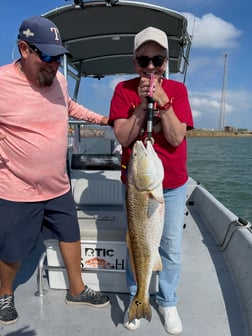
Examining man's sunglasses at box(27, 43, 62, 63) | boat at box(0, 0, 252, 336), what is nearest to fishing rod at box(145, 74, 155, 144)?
man's sunglasses at box(27, 43, 62, 63)

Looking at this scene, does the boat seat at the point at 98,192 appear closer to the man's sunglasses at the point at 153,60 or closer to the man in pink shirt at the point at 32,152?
the man in pink shirt at the point at 32,152

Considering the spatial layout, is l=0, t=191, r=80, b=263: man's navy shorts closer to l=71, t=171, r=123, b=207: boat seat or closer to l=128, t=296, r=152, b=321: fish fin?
l=128, t=296, r=152, b=321: fish fin

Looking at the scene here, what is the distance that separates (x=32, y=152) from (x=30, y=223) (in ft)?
1.96

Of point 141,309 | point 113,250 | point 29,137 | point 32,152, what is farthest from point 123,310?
point 29,137

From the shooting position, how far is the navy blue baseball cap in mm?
2236

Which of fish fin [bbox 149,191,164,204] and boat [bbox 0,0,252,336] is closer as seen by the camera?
fish fin [bbox 149,191,164,204]

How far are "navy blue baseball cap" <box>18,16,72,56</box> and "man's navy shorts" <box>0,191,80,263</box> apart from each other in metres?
1.17

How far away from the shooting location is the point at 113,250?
2.97 metres

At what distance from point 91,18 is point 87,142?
2300 mm

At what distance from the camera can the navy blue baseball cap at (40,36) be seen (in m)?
2.24

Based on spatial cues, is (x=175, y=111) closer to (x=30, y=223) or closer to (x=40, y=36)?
(x=40, y=36)

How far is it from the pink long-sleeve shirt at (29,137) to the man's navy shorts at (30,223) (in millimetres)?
75

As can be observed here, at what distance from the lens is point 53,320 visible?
2.71 metres

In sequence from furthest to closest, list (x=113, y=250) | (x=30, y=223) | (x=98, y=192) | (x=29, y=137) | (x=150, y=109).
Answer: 1. (x=98, y=192)
2. (x=113, y=250)
3. (x=30, y=223)
4. (x=29, y=137)
5. (x=150, y=109)
